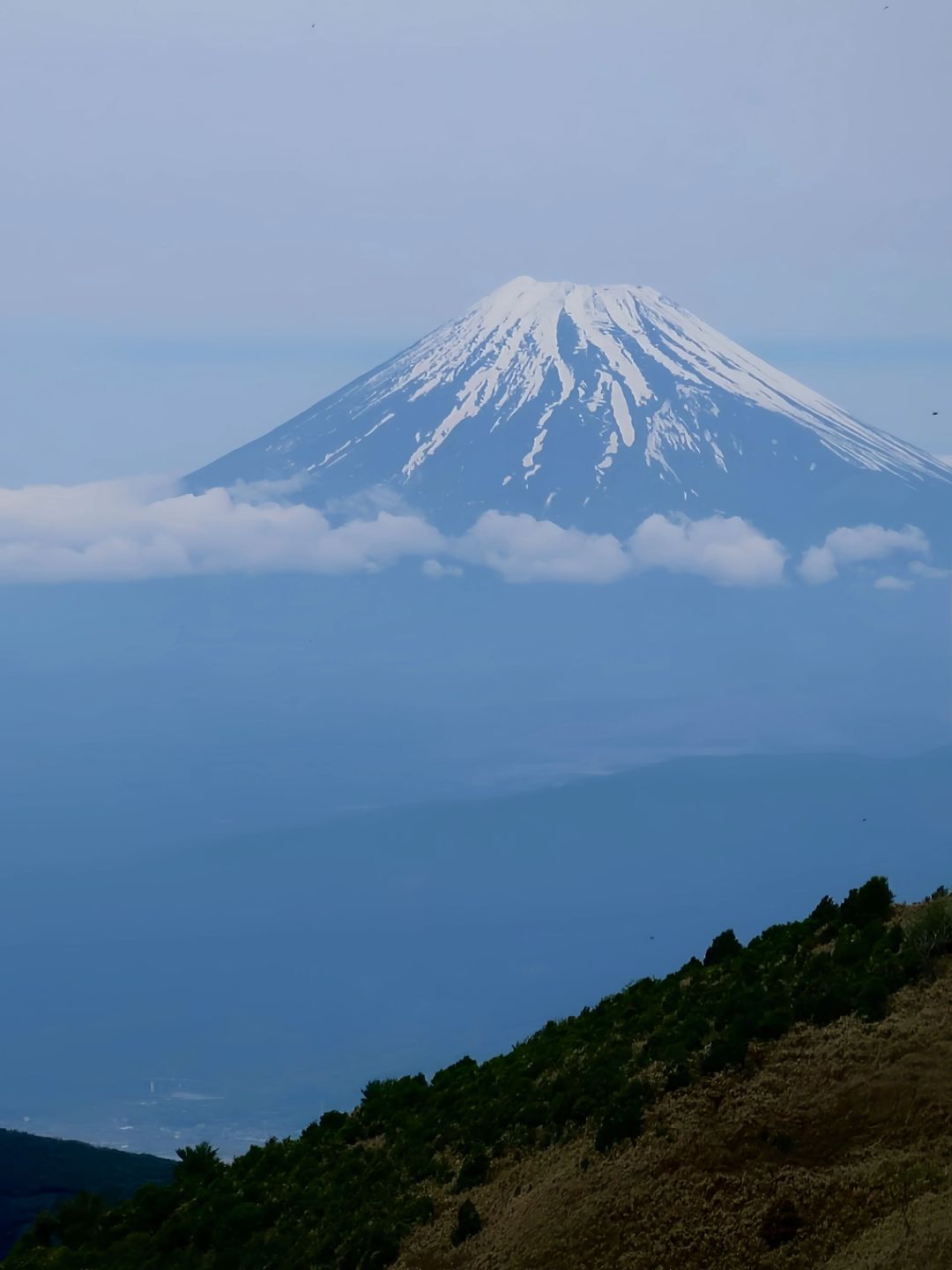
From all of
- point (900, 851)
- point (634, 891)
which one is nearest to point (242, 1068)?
point (634, 891)

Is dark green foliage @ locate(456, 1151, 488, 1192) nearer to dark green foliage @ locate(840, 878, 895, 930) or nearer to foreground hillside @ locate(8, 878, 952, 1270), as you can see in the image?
foreground hillside @ locate(8, 878, 952, 1270)

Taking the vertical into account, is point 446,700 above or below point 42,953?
above

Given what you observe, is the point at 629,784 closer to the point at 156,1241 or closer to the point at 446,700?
the point at 446,700

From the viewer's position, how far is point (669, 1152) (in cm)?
888

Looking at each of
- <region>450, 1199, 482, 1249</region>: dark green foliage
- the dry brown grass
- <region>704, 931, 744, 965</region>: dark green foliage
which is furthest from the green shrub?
<region>450, 1199, 482, 1249</region>: dark green foliage

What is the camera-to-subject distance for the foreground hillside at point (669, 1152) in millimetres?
8094

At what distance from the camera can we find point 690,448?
176375mm

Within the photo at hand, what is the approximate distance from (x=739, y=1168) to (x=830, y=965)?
2822 mm

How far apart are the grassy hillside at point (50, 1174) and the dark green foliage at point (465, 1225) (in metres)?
14.7

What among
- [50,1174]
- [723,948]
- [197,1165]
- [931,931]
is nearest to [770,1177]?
[931,931]

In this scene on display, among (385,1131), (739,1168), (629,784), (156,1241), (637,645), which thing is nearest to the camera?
(739,1168)

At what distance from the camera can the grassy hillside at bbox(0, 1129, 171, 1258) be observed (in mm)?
24031

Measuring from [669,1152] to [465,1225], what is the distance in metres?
1.61

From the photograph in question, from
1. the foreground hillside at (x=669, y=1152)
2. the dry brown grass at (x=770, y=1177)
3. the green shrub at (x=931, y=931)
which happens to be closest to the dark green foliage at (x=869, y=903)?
the foreground hillside at (x=669, y=1152)
